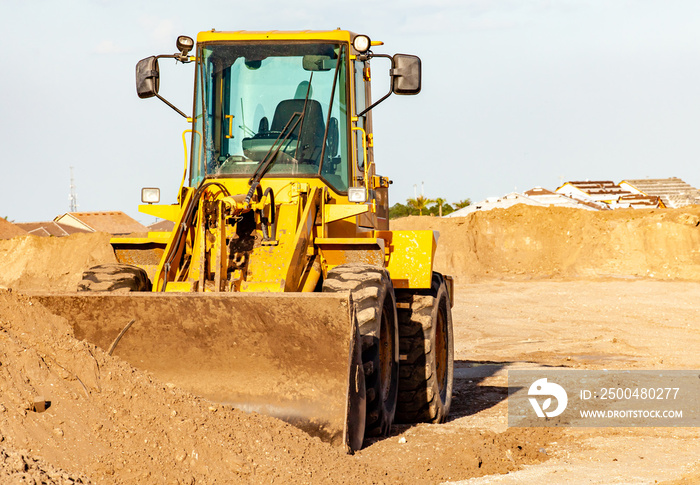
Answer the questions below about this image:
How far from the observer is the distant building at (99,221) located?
50434 mm

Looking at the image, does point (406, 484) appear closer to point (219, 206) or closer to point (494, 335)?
point (219, 206)

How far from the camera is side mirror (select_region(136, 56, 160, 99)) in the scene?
7.59 m

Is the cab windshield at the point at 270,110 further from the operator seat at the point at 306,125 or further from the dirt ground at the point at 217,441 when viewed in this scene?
the dirt ground at the point at 217,441

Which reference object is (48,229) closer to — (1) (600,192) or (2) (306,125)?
(1) (600,192)

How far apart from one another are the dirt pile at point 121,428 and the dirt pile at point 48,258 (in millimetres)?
30071

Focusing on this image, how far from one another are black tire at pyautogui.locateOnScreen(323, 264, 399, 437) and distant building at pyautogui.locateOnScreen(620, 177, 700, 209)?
58.3 metres

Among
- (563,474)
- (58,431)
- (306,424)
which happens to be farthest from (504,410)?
(58,431)

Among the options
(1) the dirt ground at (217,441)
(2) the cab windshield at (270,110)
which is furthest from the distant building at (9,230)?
(2) the cab windshield at (270,110)

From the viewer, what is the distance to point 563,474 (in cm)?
577

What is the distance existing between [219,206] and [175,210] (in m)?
1.25

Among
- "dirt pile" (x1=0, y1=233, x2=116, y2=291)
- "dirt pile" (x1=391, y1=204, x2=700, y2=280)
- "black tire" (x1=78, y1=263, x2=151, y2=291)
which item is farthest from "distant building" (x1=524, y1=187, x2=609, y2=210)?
"black tire" (x1=78, y1=263, x2=151, y2=291)

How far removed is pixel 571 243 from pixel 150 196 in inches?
1125

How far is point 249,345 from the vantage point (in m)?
5.95

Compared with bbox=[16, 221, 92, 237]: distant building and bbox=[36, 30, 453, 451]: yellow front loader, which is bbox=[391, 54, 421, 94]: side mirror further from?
bbox=[16, 221, 92, 237]: distant building
